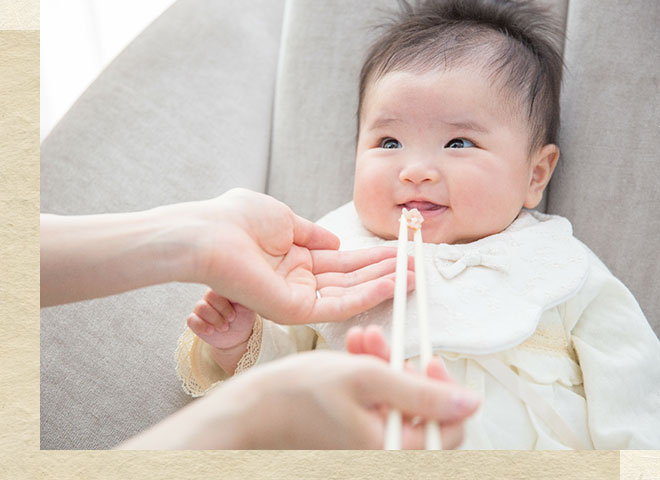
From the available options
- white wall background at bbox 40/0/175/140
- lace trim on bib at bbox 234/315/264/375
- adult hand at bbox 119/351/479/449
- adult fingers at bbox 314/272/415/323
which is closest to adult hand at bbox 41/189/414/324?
adult fingers at bbox 314/272/415/323

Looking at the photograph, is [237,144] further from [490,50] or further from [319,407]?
[319,407]

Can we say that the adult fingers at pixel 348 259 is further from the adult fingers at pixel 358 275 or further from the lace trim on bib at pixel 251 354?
the lace trim on bib at pixel 251 354

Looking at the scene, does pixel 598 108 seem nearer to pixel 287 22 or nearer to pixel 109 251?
pixel 287 22

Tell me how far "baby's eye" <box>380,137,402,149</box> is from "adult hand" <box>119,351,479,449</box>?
53 cm

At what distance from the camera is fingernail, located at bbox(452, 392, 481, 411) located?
642 mm

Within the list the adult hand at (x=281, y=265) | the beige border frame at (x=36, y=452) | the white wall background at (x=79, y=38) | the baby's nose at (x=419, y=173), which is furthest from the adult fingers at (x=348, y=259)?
the white wall background at (x=79, y=38)

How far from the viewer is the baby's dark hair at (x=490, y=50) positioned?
1118mm

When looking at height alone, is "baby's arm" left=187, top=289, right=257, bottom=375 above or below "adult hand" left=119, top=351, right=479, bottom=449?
above

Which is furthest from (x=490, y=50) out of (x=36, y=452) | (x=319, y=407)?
(x=36, y=452)

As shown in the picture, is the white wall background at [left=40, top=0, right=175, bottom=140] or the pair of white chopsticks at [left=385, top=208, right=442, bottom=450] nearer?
the pair of white chopsticks at [left=385, top=208, right=442, bottom=450]

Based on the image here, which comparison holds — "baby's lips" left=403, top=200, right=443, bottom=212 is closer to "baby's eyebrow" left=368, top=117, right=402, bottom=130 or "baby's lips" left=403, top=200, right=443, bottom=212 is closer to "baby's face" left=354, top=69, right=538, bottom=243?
"baby's face" left=354, top=69, right=538, bottom=243

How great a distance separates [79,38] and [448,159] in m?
0.99

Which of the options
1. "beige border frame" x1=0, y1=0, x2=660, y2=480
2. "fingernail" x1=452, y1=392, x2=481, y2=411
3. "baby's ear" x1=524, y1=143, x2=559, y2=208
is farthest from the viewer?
"baby's ear" x1=524, y1=143, x2=559, y2=208

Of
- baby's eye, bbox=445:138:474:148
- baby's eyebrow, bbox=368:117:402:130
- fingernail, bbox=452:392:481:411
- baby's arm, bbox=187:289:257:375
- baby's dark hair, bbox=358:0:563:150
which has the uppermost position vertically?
baby's dark hair, bbox=358:0:563:150
